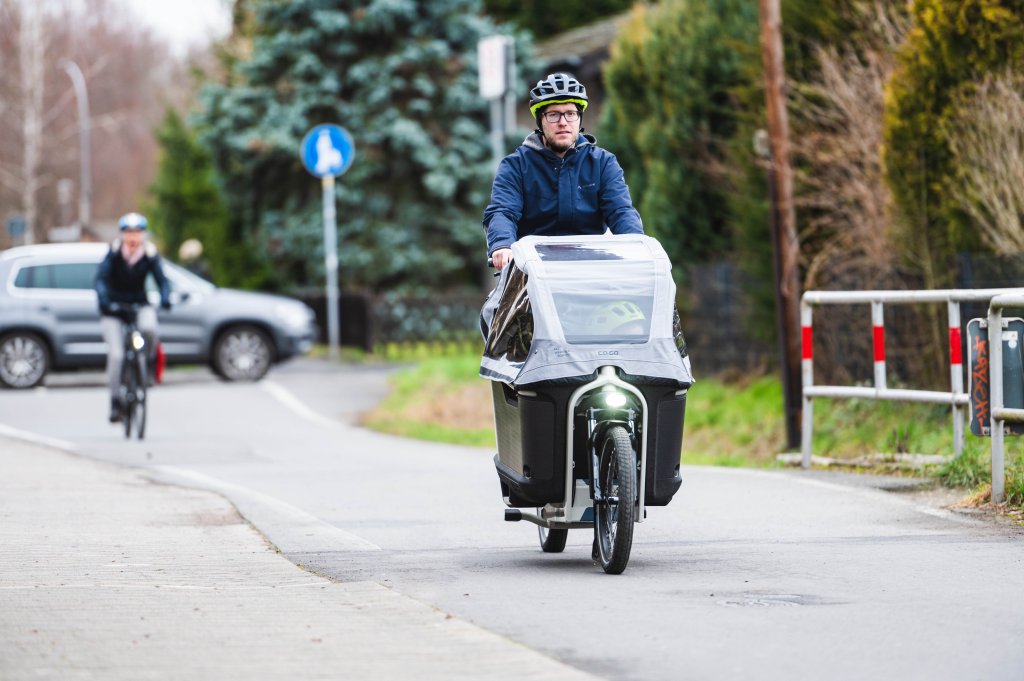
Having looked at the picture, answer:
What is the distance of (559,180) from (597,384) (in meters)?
1.35

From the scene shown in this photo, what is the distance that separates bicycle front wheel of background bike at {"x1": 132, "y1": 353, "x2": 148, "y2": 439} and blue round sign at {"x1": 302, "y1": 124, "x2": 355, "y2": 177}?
11.2 meters

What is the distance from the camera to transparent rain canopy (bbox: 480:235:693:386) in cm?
750

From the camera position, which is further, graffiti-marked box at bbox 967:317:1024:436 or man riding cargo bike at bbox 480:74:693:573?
graffiti-marked box at bbox 967:317:1024:436

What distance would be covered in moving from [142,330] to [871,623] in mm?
11380

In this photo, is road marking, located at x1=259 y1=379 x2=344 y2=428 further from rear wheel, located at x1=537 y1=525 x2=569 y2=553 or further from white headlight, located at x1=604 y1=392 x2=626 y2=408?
white headlight, located at x1=604 y1=392 x2=626 y2=408

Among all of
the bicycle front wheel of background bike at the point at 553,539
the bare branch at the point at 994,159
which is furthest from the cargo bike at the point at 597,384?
the bare branch at the point at 994,159

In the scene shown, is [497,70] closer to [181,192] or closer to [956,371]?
[956,371]

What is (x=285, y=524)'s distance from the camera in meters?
9.53

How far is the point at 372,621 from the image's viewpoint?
6.30m

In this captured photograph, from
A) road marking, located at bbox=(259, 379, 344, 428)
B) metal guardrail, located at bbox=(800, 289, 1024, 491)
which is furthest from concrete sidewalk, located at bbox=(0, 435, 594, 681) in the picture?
road marking, located at bbox=(259, 379, 344, 428)

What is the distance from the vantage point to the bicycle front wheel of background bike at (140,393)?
16.4 metres

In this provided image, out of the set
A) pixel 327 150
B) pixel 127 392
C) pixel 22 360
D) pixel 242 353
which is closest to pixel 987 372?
pixel 127 392

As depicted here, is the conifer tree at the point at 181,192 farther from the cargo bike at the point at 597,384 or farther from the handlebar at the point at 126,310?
the cargo bike at the point at 597,384

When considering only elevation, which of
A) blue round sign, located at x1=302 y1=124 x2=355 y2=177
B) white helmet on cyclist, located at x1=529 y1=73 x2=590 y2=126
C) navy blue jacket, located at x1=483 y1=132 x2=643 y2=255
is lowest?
navy blue jacket, located at x1=483 y1=132 x2=643 y2=255
